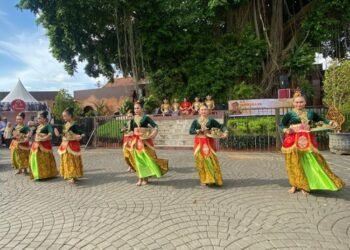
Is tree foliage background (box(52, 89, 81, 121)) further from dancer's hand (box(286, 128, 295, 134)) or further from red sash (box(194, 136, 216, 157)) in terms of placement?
dancer's hand (box(286, 128, 295, 134))

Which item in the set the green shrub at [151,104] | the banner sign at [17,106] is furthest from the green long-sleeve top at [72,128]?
the banner sign at [17,106]

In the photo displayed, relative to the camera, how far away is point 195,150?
23.0 feet

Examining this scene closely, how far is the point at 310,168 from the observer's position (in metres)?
6.03

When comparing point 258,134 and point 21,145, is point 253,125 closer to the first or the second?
point 258,134

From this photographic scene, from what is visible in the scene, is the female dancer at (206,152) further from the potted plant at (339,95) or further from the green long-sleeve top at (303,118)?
the potted plant at (339,95)

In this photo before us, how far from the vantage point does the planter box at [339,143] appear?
36.2ft

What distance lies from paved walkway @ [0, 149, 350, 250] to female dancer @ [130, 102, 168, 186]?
0.27 metres

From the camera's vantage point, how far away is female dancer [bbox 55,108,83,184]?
784 centimetres

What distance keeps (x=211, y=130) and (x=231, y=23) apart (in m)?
14.6

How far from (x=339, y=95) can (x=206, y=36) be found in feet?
31.3

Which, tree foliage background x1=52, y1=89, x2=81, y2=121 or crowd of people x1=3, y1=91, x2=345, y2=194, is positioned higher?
tree foliage background x1=52, y1=89, x2=81, y2=121

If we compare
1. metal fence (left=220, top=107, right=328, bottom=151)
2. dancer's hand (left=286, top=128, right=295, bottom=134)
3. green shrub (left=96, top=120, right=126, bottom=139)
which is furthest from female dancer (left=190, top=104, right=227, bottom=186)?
green shrub (left=96, top=120, right=126, bottom=139)

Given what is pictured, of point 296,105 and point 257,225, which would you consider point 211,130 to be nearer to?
point 296,105

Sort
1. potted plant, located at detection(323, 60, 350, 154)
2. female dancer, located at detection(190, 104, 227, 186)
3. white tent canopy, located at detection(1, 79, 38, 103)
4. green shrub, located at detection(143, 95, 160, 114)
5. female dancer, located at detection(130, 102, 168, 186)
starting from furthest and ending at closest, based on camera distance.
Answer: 1. white tent canopy, located at detection(1, 79, 38, 103)
2. green shrub, located at detection(143, 95, 160, 114)
3. potted plant, located at detection(323, 60, 350, 154)
4. female dancer, located at detection(130, 102, 168, 186)
5. female dancer, located at detection(190, 104, 227, 186)
